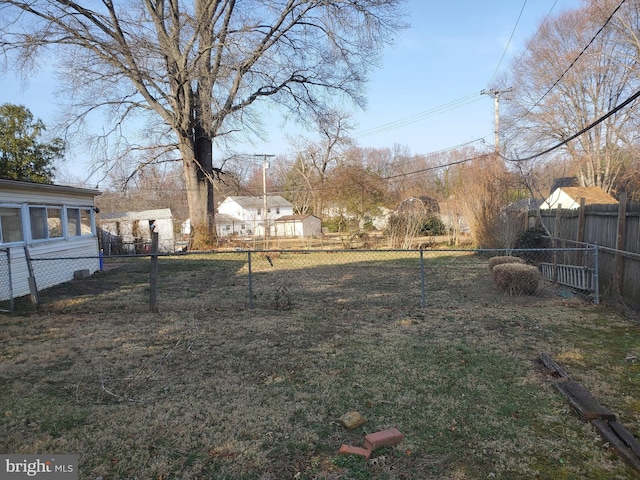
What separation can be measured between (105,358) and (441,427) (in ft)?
13.5

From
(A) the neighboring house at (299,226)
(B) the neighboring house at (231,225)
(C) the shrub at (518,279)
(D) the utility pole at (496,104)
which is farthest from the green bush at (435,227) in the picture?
(B) the neighboring house at (231,225)

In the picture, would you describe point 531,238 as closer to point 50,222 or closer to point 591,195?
point 591,195

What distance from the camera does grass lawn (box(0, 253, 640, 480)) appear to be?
2777 mm

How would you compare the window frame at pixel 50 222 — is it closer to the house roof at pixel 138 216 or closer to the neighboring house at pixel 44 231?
the neighboring house at pixel 44 231

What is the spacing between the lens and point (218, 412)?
11.4 ft

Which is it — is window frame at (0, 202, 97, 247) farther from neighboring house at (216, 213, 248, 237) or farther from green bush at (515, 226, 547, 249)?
neighboring house at (216, 213, 248, 237)

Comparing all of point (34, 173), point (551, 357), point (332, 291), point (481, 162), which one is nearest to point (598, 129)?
point (481, 162)

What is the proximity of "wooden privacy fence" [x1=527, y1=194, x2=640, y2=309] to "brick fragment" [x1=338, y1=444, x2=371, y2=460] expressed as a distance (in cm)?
562

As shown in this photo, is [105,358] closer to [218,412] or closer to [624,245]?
[218,412]

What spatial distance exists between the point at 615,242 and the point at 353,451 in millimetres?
7245

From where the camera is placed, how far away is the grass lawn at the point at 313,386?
2.78 meters

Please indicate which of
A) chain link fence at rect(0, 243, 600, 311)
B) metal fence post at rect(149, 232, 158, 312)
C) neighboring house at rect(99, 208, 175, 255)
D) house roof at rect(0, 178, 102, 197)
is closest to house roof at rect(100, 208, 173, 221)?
neighboring house at rect(99, 208, 175, 255)

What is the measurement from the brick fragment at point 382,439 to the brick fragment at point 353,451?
0.06 m

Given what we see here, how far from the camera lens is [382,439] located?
9.53 ft
